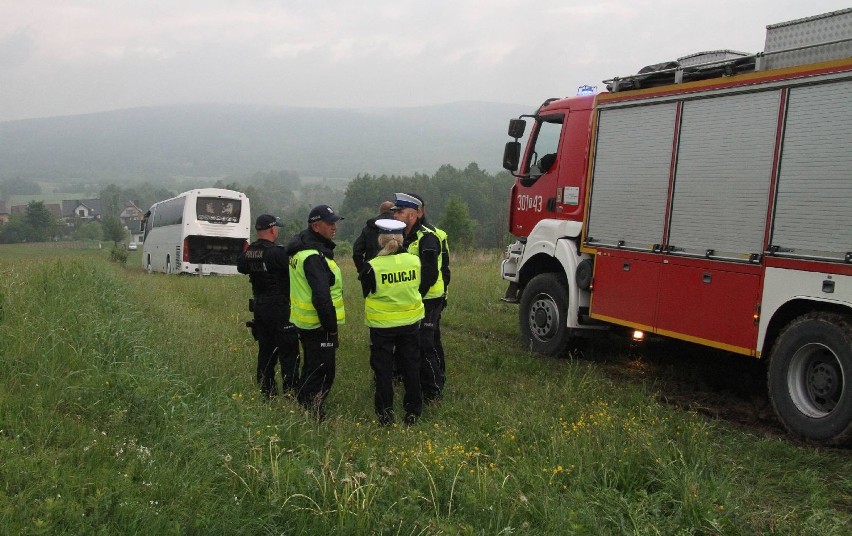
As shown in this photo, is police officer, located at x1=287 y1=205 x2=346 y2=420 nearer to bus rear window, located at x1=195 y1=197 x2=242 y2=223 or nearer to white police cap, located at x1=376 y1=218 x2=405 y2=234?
white police cap, located at x1=376 y1=218 x2=405 y2=234

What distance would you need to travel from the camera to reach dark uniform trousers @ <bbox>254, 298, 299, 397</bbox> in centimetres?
639

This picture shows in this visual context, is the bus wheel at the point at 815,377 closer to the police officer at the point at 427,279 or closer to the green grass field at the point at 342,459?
the green grass field at the point at 342,459

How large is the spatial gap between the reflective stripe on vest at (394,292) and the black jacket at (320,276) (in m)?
0.32

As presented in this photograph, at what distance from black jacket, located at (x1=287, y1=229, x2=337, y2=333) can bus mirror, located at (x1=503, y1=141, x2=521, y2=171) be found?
4.21 metres

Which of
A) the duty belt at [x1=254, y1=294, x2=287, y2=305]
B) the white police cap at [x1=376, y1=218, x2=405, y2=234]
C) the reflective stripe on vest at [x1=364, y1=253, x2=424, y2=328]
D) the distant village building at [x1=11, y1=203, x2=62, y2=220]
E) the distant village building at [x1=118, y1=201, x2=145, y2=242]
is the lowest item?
the distant village building at [x1=118, y1=201, x2=145, y2=242]

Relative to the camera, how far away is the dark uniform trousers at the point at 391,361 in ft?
19.7

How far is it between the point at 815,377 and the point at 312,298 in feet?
13.4

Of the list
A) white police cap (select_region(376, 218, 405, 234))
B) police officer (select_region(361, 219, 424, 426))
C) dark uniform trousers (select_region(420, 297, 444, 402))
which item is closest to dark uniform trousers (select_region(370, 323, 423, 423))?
police officer (select_region(361, 219, 424, 426))

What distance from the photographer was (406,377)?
614cm

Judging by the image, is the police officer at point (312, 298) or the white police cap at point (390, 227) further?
the police officer at point (312, 298)

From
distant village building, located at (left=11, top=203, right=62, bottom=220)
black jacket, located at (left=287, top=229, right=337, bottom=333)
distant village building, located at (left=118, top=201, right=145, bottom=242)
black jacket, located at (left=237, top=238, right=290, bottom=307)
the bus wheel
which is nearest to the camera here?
the bus wheel

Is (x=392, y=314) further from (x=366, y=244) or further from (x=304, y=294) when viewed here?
(x=366, y=244)

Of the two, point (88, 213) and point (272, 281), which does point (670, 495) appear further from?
point (88, 213)

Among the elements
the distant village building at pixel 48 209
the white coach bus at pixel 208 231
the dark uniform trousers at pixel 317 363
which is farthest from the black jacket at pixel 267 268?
the distant village building at pixel 48 209
